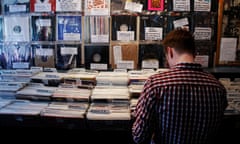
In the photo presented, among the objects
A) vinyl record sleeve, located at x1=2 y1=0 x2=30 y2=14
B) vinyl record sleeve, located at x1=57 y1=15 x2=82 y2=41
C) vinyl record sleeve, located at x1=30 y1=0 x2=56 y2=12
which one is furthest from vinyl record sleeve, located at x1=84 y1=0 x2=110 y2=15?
vinyl record sleeve, located at x1=2 y1=0 x2=30 y2=14

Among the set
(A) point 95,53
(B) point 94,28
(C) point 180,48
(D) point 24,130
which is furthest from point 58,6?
(C) point 180,48

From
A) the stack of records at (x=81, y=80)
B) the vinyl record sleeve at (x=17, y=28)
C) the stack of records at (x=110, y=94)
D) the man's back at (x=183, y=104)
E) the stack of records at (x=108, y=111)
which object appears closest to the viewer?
the man's back at (x=183, y=104)

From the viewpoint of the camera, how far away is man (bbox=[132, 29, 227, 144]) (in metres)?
1.33

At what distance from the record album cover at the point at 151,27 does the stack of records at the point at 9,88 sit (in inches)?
45.3

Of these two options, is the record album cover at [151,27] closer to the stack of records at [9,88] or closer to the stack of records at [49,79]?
the stack of records at [49,79]

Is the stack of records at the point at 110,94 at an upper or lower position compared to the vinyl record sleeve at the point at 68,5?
lower

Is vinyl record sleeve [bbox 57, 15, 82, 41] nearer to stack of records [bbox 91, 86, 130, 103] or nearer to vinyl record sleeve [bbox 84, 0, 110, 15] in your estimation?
vinyl record sleeve [bbox 84, 0, 110, 15]

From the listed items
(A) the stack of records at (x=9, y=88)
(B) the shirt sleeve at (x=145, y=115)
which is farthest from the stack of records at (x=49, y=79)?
(B) the shirt sleeve at (x=145, y=115)

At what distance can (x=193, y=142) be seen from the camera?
1.39 m

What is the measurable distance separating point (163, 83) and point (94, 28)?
1.23 m

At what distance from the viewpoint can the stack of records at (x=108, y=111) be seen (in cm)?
180

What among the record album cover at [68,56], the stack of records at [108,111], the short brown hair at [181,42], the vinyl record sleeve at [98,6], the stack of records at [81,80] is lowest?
the stack of records at [108,111]

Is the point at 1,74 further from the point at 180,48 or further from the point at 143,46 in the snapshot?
the point at 180,48

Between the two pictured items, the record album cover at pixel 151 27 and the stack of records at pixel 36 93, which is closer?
the stack of records at pixel 36 93
